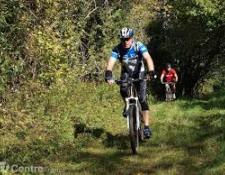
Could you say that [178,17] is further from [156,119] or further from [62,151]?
[62,151]

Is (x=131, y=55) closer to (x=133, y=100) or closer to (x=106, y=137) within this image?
(x=133, y=100)

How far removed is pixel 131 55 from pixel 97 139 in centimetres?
219

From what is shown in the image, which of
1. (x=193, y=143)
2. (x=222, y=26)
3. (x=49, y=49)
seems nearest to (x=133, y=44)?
(x=49, y=49)

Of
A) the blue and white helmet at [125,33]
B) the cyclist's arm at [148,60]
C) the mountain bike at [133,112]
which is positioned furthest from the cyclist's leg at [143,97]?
the blue and white helmet at [125,33]

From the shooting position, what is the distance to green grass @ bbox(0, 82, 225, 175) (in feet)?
23.5

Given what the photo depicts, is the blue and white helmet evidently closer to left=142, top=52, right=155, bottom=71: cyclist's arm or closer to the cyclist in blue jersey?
the cyclist in blue jersey

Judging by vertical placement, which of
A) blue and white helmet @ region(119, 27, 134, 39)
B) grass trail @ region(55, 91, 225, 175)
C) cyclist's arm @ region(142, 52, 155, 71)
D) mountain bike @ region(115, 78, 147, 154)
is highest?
blue and white helmet @ region(119, 27, 134, 39)

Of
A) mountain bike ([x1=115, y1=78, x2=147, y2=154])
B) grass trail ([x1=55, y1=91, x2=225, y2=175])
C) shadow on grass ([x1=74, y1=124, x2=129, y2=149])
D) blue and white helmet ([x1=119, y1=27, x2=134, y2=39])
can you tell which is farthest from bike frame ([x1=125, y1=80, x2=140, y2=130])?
blue and white helmet ([x1=119, y1=27, x2=134, y2=39])

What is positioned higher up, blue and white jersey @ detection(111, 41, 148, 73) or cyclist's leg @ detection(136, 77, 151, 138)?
blue and white jersey @ detection(111, 41, 148, 73)

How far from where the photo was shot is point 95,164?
24.2 feet

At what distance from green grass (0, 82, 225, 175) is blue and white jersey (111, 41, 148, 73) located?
1.68 metres

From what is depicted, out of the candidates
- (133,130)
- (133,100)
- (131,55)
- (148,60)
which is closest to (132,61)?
(131,55)

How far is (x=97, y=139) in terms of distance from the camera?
909 cm

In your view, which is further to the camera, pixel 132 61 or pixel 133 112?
pixel 132 61
